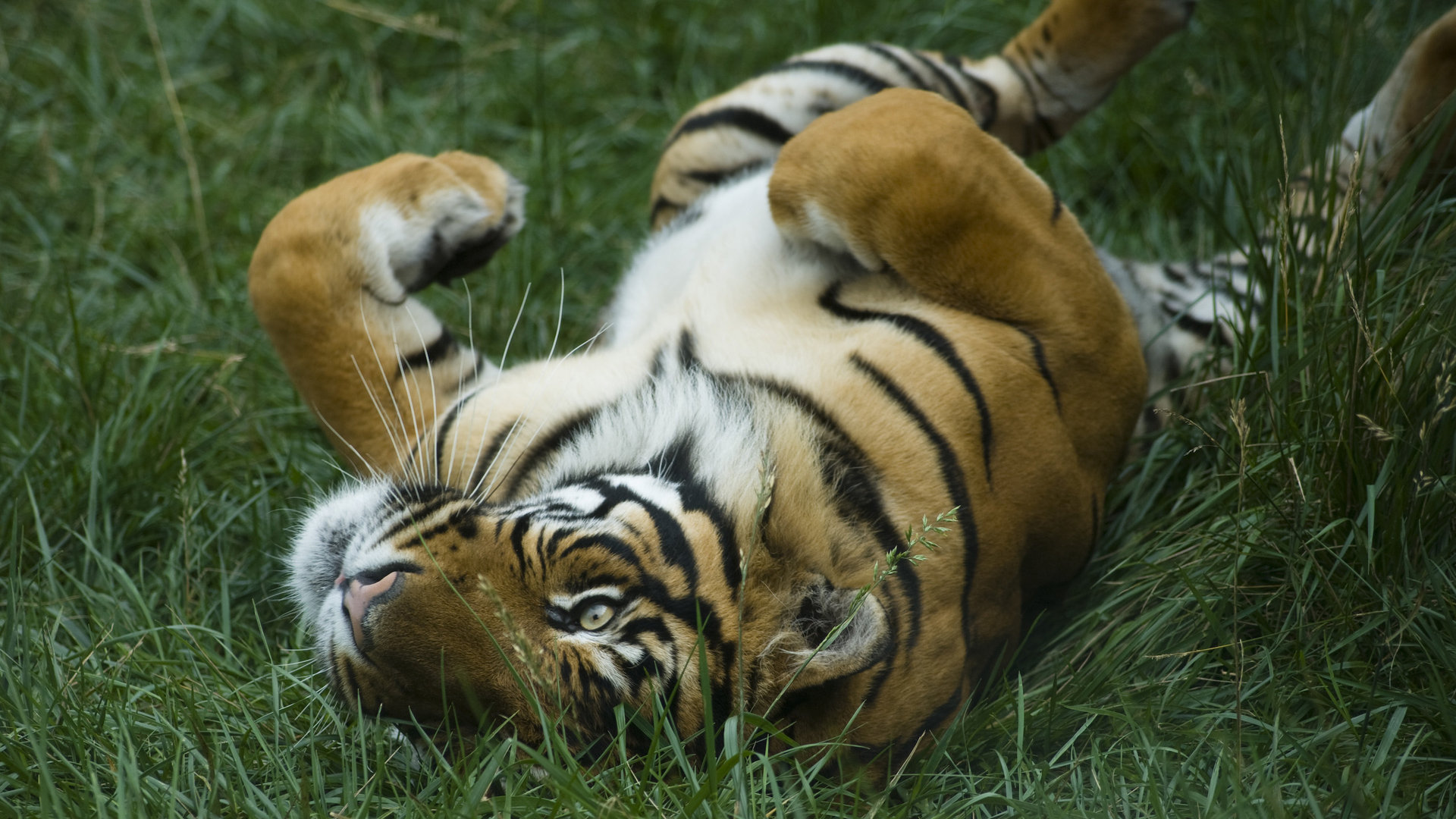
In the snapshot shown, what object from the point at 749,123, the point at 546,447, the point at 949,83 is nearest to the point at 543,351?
the point at 749,123

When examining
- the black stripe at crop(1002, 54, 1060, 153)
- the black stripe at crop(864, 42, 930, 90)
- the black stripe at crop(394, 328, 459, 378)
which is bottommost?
the black stripe at crop(394, 328, 459, 378)

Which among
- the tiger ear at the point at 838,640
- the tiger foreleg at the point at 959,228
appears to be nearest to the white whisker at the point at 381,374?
the tiger foreleg at the point at 959,228

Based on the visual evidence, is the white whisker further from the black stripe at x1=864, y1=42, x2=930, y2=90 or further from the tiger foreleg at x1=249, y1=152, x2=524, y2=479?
the black stripe at x1=864, y1=42, x2=930, y2=90

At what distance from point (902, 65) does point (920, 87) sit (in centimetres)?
8

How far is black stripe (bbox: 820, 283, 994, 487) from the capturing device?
2.18m

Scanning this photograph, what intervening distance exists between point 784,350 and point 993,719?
793 millimetres

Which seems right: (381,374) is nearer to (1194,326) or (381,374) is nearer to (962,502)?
(962,502)

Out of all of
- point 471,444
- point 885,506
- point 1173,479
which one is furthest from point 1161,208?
point 471,444

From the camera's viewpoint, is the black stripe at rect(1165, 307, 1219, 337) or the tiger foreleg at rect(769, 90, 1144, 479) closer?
the tiger foreleg at rect(769, 90, 1144, 479)

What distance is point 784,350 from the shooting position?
7.51ft

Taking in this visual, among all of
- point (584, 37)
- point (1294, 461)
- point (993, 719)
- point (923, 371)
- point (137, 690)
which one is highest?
point (584, 37)

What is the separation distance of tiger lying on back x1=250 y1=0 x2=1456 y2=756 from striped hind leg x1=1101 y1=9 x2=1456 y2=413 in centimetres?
1

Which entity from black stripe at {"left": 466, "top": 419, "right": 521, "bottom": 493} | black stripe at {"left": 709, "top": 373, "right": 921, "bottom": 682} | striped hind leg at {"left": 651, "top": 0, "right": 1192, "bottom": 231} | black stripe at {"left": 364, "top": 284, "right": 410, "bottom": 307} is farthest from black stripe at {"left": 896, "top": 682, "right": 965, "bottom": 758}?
striped hind leg at {"left": 651, "top": 0, "right": 1192, "bottom": 231}

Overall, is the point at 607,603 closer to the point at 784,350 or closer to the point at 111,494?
the point at 784,350
